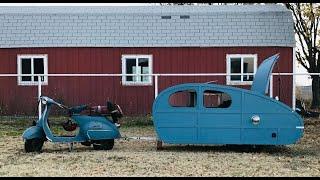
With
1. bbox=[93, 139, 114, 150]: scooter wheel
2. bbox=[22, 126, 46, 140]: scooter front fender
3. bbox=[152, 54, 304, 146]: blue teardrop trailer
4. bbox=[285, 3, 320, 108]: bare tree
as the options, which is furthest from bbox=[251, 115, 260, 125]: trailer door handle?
bbox=[285, 3, 320, 108]: bare tree

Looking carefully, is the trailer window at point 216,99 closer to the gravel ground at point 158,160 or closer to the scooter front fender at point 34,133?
the gravel ground at point 158,160

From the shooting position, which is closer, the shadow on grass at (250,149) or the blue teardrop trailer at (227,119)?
the blue teardrop trailer at (227,119)

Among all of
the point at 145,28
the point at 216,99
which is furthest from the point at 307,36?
the point at 216,99

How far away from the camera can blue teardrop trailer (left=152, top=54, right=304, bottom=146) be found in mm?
12055

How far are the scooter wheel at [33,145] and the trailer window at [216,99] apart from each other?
11.4ft

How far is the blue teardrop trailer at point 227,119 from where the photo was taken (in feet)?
39.5

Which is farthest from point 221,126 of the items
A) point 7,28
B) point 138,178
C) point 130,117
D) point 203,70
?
point 7,28

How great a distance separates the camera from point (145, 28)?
2225 cm

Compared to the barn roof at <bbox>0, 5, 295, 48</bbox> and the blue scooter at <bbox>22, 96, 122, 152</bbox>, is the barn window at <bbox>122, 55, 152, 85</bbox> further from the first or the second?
the blue scooter at <bbox>22, 96, 122, 152</bbox>

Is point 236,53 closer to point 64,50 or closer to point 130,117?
point 130,117

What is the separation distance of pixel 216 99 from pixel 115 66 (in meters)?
9.64

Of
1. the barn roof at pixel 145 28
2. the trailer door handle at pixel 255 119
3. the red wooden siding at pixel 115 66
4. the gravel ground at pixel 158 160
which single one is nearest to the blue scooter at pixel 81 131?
the gravel ground at pixel 158 160

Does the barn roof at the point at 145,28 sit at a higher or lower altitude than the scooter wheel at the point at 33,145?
higher

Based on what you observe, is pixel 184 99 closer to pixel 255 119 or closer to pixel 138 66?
pixel 255 119
